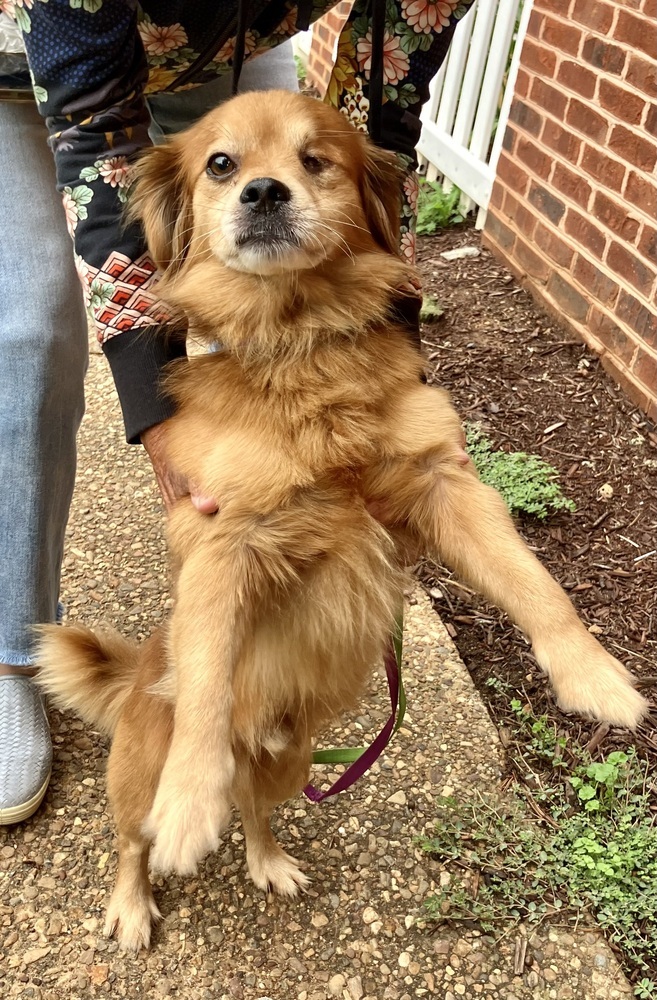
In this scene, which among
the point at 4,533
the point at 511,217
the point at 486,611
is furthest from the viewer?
the point at 511,217

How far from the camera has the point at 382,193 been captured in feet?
6.85

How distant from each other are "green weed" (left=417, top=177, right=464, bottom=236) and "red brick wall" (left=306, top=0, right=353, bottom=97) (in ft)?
5.54

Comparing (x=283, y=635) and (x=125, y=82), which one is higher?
(x=125, y=82)

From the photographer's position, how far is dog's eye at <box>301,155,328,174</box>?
1911mm

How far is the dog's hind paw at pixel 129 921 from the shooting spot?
6.59 feet

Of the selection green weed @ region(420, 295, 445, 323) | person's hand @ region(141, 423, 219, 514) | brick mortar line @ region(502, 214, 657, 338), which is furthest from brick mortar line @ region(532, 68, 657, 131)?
person's hand @ region(141, 423, 219, 514)

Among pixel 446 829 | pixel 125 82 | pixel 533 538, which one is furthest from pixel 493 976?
pixel 125 82

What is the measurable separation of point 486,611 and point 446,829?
0.92 metres

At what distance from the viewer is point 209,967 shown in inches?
79.0

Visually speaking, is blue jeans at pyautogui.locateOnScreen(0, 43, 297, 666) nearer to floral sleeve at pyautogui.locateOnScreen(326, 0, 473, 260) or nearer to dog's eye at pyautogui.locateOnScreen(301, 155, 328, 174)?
floral sleeve at pyautogui.locateOnScreen(326, 0, 473, 260)

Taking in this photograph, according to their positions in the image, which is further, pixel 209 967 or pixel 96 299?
pixel 209 967

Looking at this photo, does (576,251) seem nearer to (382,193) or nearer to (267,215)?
(382,193)

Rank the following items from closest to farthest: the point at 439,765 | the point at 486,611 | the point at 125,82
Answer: the point at 125,82
the point at 439,765
the point at 486,611

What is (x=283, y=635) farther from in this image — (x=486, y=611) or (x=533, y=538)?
(x=533, y=538)
